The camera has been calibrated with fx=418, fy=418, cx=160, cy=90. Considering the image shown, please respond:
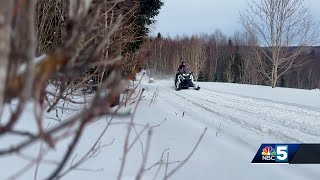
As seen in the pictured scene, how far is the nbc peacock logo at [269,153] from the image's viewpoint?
5694 mm

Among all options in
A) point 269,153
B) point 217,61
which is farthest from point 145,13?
point 217,61

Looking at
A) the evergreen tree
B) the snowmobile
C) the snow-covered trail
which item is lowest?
the snow-covered trail

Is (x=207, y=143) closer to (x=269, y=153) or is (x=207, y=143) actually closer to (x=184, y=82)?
(x=269, y=153)

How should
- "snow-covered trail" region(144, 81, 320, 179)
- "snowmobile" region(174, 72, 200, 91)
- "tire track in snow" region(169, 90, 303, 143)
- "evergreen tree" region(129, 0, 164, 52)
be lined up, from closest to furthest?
1. "snow-covered trail" region(144, 81, 320, 179)
2. "tire track in snow" region(169, 90, 303, 143)
3. "evergreen tree" region(129, 0, 164, 52)
4. "snowmobile" region(174, 72, 200, 91)

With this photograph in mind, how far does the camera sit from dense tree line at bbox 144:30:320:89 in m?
63.2

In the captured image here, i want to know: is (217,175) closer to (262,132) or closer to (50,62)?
(262,132)

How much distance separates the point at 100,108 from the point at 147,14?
549 inches

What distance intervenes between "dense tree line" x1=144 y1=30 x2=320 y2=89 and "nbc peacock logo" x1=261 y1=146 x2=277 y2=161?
5093 cm

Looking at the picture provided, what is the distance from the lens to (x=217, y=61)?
250ft

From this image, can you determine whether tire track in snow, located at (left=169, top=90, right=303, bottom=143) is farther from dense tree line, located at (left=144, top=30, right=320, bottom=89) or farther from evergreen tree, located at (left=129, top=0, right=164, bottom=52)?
dense tree line, located at (left=144, top=30, right=320, bottom=89)

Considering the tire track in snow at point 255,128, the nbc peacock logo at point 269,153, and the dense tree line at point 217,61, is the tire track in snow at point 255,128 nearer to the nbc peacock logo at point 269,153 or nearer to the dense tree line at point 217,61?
the nbc peacock logo at point 269,153

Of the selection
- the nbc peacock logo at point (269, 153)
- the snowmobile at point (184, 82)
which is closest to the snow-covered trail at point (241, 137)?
the nbc peacock logo at point (269, 153)

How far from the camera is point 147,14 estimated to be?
1455cm

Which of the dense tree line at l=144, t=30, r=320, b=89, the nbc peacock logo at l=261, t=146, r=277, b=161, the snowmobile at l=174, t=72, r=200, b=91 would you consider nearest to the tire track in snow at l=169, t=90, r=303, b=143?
the nbc peacock logo at l=261, t=146, r=277, b=161
